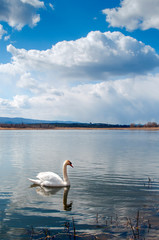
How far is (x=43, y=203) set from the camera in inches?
401

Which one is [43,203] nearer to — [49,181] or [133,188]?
[49,181]

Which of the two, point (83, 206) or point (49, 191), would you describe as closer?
point (83, 206)

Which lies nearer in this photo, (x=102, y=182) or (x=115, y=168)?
(x=102, y=182)

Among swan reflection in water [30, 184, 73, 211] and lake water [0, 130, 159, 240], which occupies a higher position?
lake water [0, 130, 159, 240]

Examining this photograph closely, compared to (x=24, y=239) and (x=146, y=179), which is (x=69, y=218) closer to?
(x=24, y=239)

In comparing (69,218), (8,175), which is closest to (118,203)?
(69,218)

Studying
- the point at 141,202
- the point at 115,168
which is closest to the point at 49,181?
the point at 141,202

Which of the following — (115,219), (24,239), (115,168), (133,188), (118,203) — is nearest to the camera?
(24,239)

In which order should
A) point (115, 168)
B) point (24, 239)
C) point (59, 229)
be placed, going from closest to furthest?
point (24, 239) → point (59, 229) → point (115, 168)

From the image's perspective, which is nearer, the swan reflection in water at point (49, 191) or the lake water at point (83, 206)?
the lake water at point (83, 206)

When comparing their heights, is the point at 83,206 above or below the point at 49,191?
above

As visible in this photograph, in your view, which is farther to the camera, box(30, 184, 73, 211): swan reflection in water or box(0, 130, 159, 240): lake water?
box(30, 184, 73, 211): swan reflection in water

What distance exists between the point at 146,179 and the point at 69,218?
826 centimetres

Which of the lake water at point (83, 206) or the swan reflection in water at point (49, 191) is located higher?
the lake water at point (83, 206)
